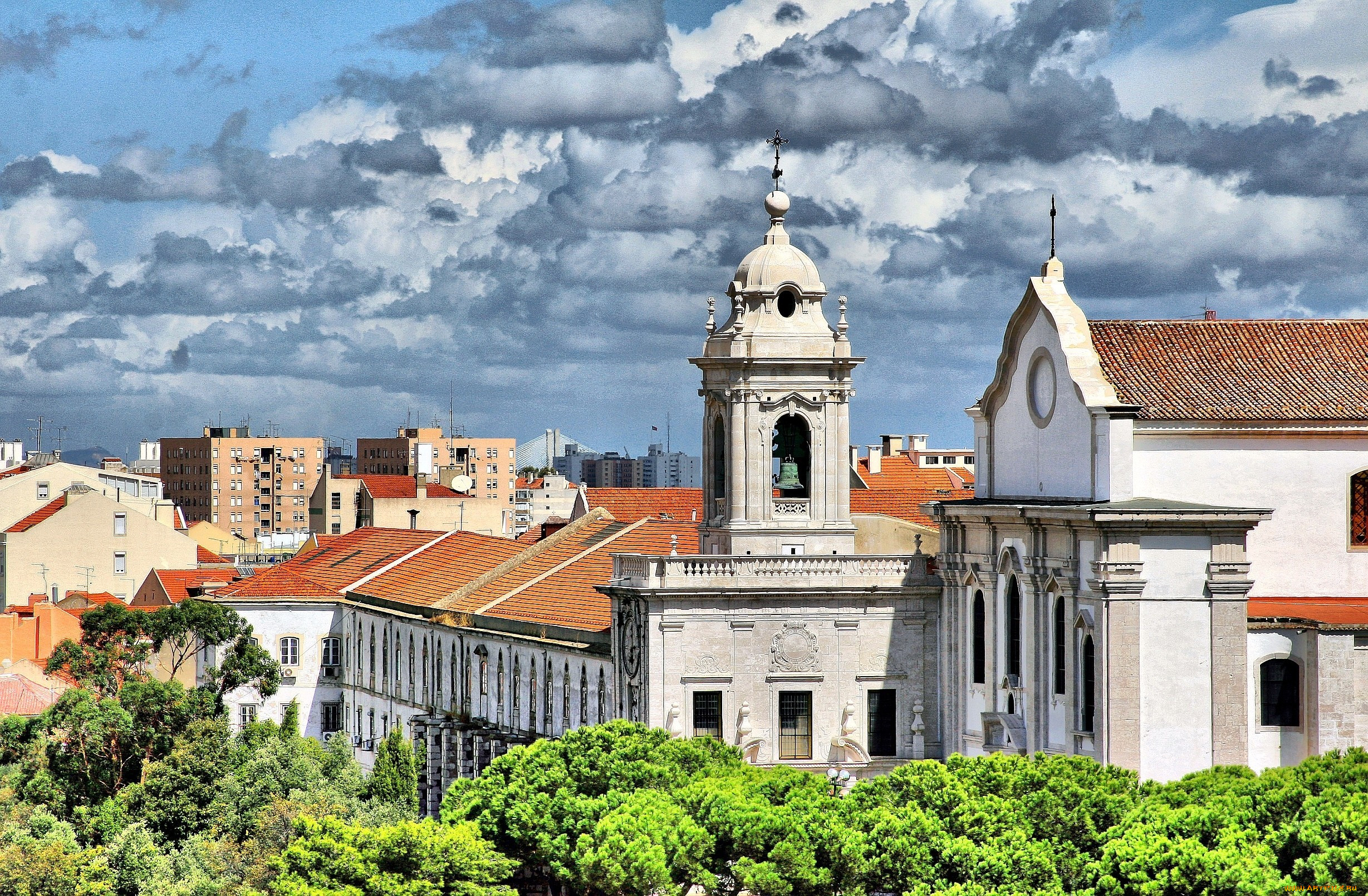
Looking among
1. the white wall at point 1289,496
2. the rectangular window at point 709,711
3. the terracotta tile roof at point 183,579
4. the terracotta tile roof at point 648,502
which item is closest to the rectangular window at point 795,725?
the rectangular window at point 709,711

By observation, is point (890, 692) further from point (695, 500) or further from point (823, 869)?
point (695, 500)

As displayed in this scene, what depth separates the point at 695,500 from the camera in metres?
120

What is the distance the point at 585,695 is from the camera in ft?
225

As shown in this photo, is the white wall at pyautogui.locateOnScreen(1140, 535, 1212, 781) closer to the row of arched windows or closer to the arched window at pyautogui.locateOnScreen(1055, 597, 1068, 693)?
the row of arched windows

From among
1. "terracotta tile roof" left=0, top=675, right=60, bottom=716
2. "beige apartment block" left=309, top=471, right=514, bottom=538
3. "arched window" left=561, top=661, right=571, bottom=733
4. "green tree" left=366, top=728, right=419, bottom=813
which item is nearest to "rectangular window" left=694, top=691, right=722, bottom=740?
"arched window" left=561, top=661, right=571, bottom=733

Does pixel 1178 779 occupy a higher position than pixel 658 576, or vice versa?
pixel 658 576

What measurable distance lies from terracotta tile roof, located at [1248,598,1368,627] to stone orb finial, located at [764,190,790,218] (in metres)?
17.5

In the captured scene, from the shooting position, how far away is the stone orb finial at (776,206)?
66.6 meters

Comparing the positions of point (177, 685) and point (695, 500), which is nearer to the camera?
point (177, 685)

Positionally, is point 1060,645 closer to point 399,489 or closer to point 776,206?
point 776,206

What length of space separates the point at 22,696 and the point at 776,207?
4314cm

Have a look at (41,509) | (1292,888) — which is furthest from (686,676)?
(41,509)

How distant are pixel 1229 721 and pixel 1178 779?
246 cm

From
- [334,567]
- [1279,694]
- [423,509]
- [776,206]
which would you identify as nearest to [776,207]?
[776,206]
